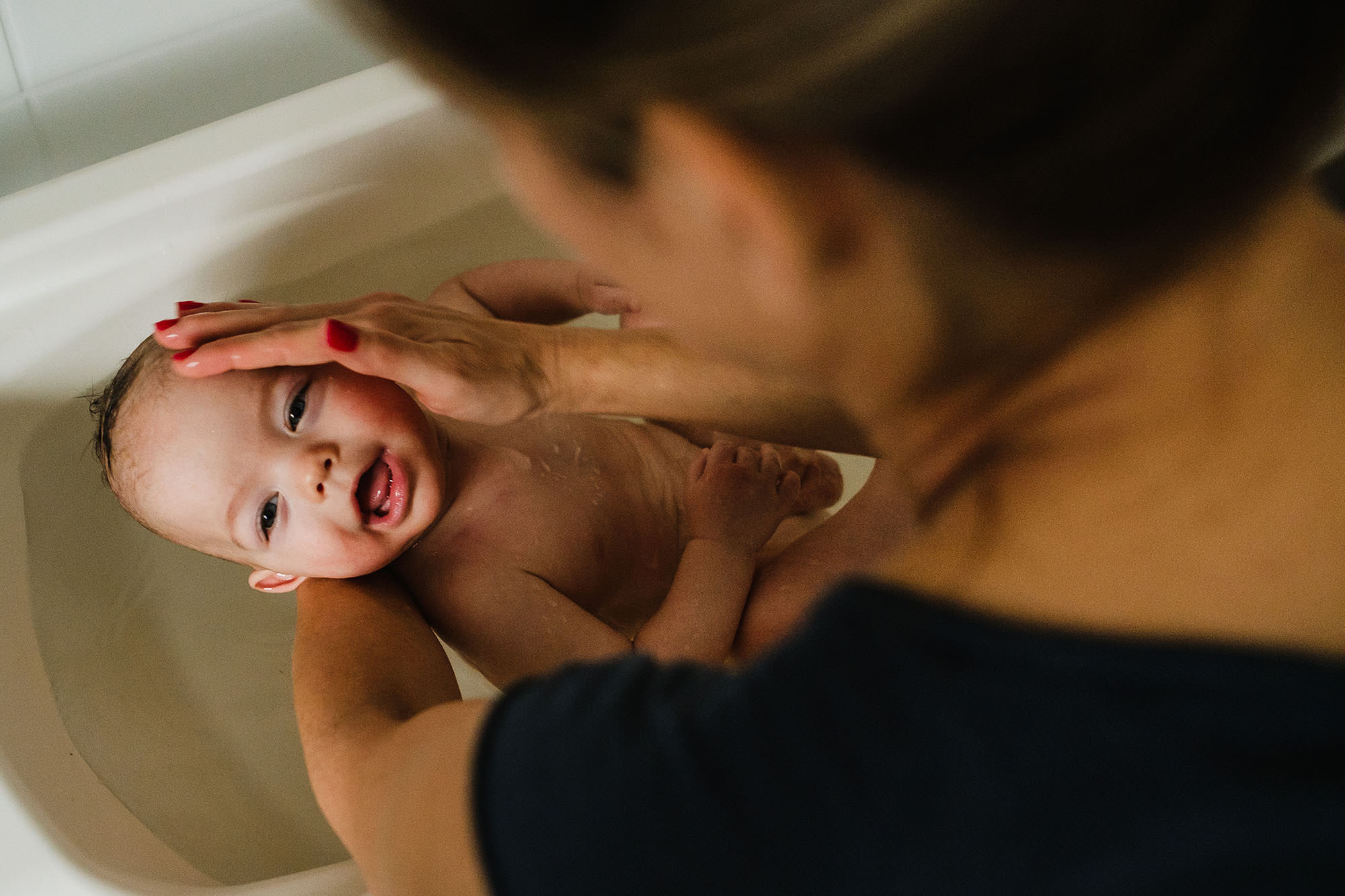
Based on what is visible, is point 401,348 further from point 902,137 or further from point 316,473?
point 902,137

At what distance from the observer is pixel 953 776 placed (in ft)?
1.15

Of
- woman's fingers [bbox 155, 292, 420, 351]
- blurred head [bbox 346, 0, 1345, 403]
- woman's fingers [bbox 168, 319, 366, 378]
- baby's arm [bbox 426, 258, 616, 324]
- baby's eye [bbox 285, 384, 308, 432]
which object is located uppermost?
blurred head [bbox 346, 0, 1345, 403]

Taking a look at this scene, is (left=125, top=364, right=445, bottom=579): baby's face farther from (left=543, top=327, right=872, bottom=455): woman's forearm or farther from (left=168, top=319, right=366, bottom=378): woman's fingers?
(left=543, top=327, right=872, bottom=455): woman's forearm

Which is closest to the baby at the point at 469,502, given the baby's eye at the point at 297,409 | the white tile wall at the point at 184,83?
the baby's eye at the point at 297,409

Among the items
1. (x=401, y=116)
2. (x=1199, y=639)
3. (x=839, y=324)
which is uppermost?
(x=401, y=116)

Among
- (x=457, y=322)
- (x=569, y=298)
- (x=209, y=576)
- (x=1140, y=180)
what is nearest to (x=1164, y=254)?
(x=1140, y=180)

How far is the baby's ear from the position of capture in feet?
3.35

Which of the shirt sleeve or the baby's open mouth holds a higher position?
the shirt sleeve

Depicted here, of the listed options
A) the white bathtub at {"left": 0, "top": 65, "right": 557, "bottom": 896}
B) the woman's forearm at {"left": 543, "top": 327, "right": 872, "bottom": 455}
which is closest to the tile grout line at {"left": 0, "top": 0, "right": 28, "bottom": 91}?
the white bathtub at {"left": 0, "top": 65, "right": 557, "bottom": 896}

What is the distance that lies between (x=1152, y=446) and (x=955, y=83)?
17 cm

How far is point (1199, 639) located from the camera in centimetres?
35

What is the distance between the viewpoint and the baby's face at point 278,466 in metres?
0.94

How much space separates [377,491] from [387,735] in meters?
0.40

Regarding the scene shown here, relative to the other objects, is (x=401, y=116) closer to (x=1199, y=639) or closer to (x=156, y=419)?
(x=156, y=419)
